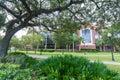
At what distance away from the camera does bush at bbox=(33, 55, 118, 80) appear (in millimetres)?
4457

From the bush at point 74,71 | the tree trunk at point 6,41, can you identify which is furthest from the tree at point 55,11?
the bush at point 74,71

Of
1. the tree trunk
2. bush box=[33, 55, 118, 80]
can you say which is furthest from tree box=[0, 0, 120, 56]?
bush box=[33, 55, 118, 80]

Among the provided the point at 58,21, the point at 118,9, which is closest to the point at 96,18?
the point at 118,9

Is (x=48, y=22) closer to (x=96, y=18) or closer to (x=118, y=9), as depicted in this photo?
(x=96, y=18)

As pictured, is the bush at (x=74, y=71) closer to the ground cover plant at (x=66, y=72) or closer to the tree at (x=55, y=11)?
the ground cover plant at (x=66, y=72)

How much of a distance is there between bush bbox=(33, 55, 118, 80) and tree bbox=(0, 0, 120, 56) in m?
8.84

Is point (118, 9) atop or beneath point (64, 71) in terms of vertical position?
atop

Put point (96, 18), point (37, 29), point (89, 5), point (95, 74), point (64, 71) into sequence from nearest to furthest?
point (95, 74), point (64, 71), point (89, 5), point (96, 18), point (37, 29)

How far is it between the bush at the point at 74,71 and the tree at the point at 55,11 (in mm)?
8842

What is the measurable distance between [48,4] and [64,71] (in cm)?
1263

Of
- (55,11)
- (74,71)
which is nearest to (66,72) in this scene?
(74,71)

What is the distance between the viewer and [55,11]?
52.1 feet

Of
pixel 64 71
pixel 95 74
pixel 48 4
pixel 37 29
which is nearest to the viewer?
pixel 95 74

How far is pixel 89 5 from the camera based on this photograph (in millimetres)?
15070
